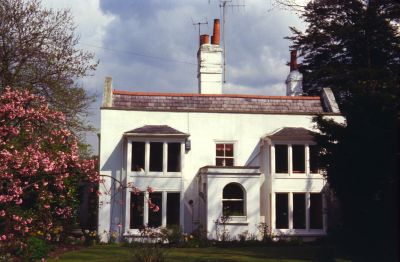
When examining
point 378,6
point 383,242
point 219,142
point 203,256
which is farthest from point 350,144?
point 378,6

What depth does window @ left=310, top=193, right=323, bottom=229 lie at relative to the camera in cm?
2394

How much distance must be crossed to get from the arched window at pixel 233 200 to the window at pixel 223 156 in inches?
51.7

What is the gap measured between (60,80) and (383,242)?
1745cm

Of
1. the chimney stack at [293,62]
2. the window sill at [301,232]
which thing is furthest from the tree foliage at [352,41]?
the window sill at [301,232]

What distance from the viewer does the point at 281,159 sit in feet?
79.4

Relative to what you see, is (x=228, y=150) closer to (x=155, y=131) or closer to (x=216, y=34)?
(x=155, y=131)

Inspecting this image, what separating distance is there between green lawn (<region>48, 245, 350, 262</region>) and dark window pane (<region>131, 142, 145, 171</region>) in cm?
368

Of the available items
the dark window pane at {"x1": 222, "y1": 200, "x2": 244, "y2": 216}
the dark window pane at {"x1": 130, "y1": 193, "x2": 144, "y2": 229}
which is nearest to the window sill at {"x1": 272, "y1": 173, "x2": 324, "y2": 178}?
the dark window pane at {"x1": 222, "y1": 200, "x2": 244, "y2": 216}

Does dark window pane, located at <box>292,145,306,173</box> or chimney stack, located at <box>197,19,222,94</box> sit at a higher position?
chimney stack, located at <box>197,19,222,94</box>

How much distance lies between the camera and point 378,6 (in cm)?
3269

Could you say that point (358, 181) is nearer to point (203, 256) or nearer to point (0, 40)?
point (203, 256)

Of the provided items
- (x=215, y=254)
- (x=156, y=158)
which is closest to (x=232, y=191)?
(x=156, y=158)

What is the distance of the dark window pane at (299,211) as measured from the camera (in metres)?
23.8

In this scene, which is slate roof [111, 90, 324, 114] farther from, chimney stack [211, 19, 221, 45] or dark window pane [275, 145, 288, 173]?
chimney stack [211, 19, 221, 45]
